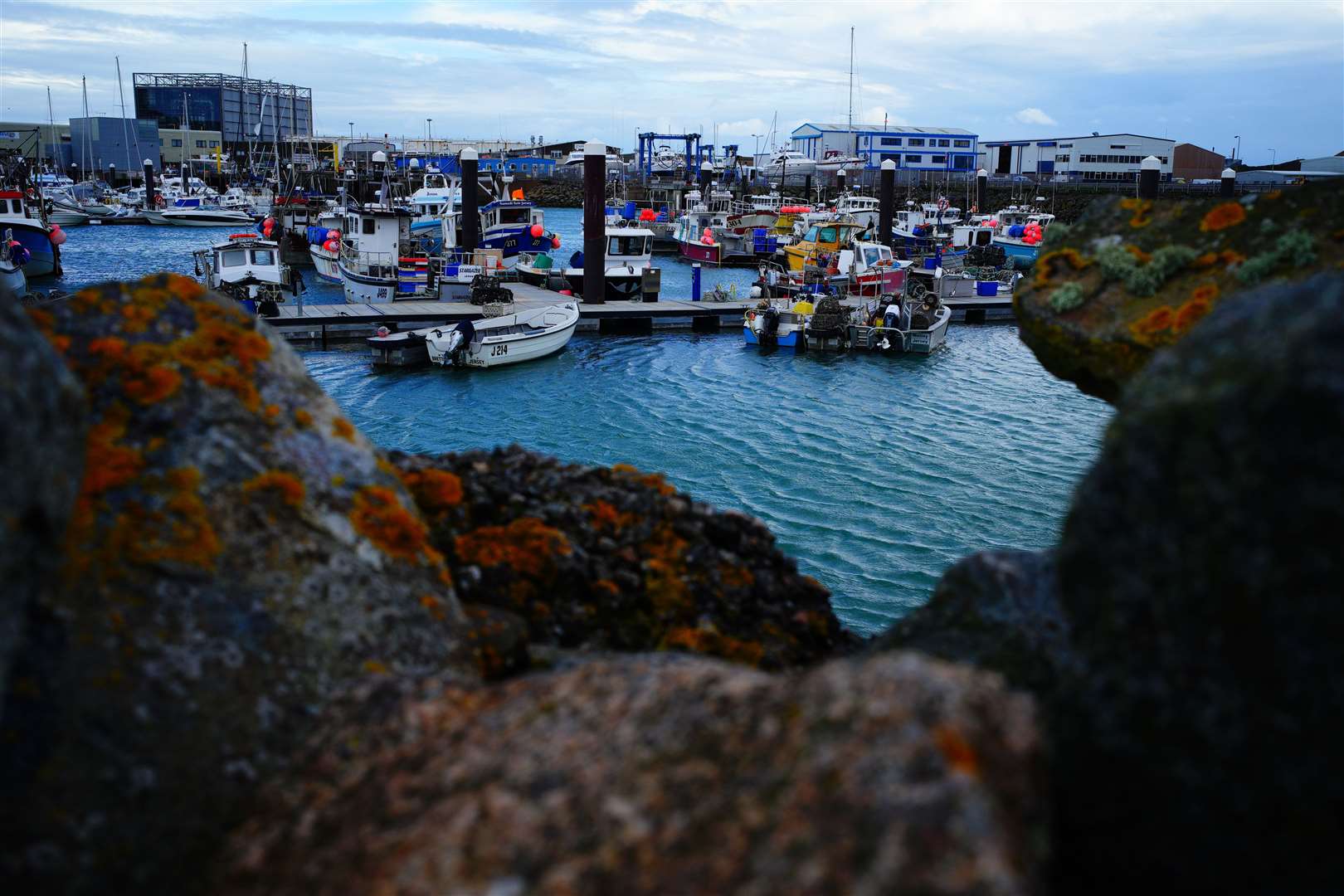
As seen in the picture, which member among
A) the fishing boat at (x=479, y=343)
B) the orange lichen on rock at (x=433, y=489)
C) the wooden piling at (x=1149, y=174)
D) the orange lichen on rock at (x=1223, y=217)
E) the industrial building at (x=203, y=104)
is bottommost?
the fishing boat at (x=479, y=343)

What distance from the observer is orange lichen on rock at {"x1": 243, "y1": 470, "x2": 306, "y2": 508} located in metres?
5.01

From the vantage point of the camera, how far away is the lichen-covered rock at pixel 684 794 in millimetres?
2787

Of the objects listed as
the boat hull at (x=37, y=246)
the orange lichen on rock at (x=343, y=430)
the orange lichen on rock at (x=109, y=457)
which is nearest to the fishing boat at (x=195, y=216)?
the boat hull at (x=37, y=246)

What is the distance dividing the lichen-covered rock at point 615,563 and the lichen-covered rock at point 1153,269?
2.49m

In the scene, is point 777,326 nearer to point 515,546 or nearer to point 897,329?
point 897,329

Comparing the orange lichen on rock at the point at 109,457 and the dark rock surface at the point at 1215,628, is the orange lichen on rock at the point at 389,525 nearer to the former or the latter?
the orange lichen on rock at the point at 109,457

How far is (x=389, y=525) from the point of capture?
5438mm

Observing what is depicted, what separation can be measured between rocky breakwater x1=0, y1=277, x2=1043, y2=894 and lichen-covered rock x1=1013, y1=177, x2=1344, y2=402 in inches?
116

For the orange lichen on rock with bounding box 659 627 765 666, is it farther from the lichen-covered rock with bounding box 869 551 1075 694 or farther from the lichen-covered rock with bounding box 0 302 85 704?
the lichen-covered rock with bounding box 0 302 85 704

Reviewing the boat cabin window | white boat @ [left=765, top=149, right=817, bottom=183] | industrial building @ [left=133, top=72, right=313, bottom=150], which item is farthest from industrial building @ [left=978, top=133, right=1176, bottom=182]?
industrial building @ [left=133, top=72, right=313, bottom=150]

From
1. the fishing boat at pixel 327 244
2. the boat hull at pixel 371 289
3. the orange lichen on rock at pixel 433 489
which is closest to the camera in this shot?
the orange lichen on rock at pixel 433 489

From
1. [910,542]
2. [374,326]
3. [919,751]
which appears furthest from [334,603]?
[374,326]

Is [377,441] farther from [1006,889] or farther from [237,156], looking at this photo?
[237,156]

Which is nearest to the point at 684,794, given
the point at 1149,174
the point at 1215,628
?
the point at 1215,628
